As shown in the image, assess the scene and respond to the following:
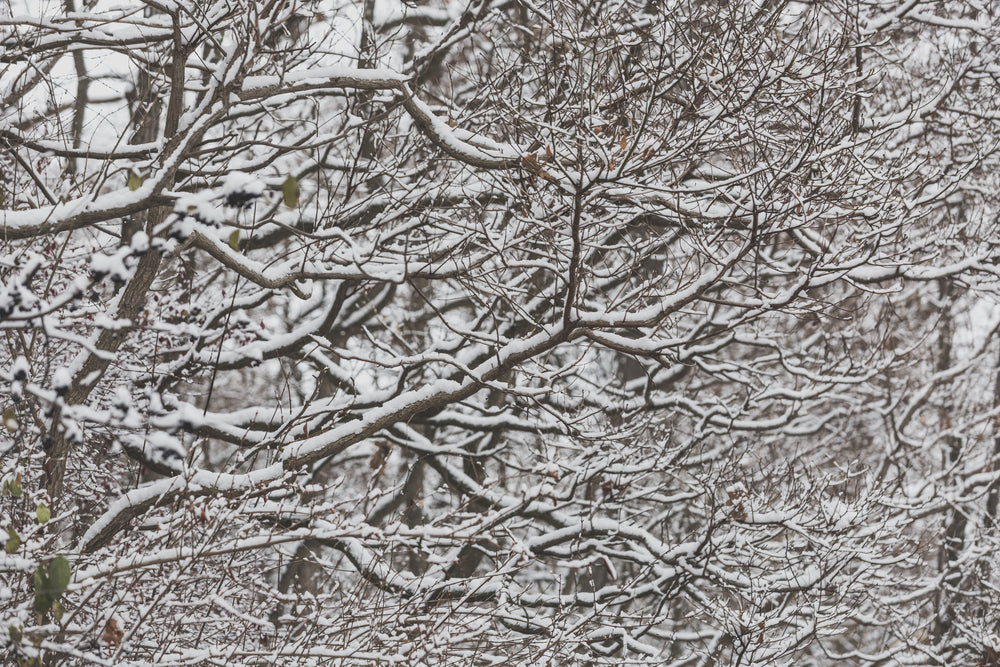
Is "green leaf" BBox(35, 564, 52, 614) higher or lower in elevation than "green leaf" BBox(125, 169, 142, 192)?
lower

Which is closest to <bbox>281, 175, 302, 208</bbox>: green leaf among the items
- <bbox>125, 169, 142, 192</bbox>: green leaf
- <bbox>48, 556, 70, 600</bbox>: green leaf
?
<bbox>125, 169, 142, 192</bbox>: green leaf

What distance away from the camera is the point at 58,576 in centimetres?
264

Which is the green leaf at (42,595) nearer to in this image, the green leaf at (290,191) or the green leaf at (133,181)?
the green leaf at (290,191)

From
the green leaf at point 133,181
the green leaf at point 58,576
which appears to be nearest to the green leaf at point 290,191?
the green leaf at point 133,181

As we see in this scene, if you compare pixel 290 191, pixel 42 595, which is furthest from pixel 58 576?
pixel 290 191

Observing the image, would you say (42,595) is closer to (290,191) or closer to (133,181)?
(290,191)

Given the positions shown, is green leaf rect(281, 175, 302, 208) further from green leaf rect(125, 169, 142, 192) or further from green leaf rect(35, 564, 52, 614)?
green leaf rect(35, 564, 52, 614)

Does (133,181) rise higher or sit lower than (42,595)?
higher

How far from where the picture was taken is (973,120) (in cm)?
809

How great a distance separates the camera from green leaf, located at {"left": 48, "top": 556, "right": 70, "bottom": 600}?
2.64 metres

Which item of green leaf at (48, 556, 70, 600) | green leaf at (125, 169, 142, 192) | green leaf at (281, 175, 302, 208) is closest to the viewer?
green leaf at (48, 556, 70, 600)

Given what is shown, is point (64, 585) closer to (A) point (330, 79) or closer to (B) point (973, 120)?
(A) point (330, 79)

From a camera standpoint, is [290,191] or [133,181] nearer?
[290,191]

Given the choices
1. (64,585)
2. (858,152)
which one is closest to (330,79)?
(64,585)
